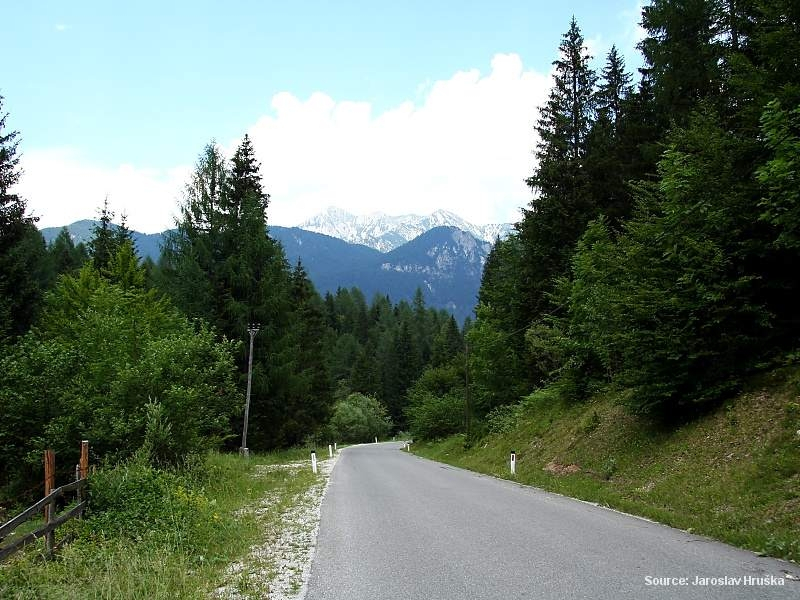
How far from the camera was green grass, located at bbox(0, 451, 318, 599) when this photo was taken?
6188 millimetres

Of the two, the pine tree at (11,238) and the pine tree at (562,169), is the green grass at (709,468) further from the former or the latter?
the pine tree at (11,238)

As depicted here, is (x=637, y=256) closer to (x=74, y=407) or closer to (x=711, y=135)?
(x=711, y=135)

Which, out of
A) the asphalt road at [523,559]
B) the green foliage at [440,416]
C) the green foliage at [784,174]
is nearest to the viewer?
the asphalt road at [523,559]

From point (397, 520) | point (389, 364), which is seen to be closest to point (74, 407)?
point (397, 520)

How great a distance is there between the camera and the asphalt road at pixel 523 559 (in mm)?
5387

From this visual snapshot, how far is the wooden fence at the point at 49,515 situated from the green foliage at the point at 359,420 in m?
65.2

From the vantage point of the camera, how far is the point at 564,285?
24.6 m

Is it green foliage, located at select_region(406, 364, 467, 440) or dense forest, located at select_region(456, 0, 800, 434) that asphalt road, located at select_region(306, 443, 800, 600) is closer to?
dense forest, located at select_region(456, 0, 800, 434)

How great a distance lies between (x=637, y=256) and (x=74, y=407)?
14.8 m

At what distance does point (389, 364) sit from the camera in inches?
3903

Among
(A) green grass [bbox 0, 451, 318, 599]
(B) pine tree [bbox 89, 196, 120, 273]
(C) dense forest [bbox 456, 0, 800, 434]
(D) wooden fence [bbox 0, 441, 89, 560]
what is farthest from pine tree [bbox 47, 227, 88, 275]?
(C) dense forest [bbox 456, 0, 800, 434]

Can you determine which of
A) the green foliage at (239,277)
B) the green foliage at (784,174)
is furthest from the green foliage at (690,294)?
the green foliage at (239,277)

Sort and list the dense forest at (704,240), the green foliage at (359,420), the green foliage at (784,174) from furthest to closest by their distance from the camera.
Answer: the green foliage at (359,420) < the dense forest at (704,240) < the green foliage at (784,174)

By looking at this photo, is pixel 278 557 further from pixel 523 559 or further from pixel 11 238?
pixel 11 238
